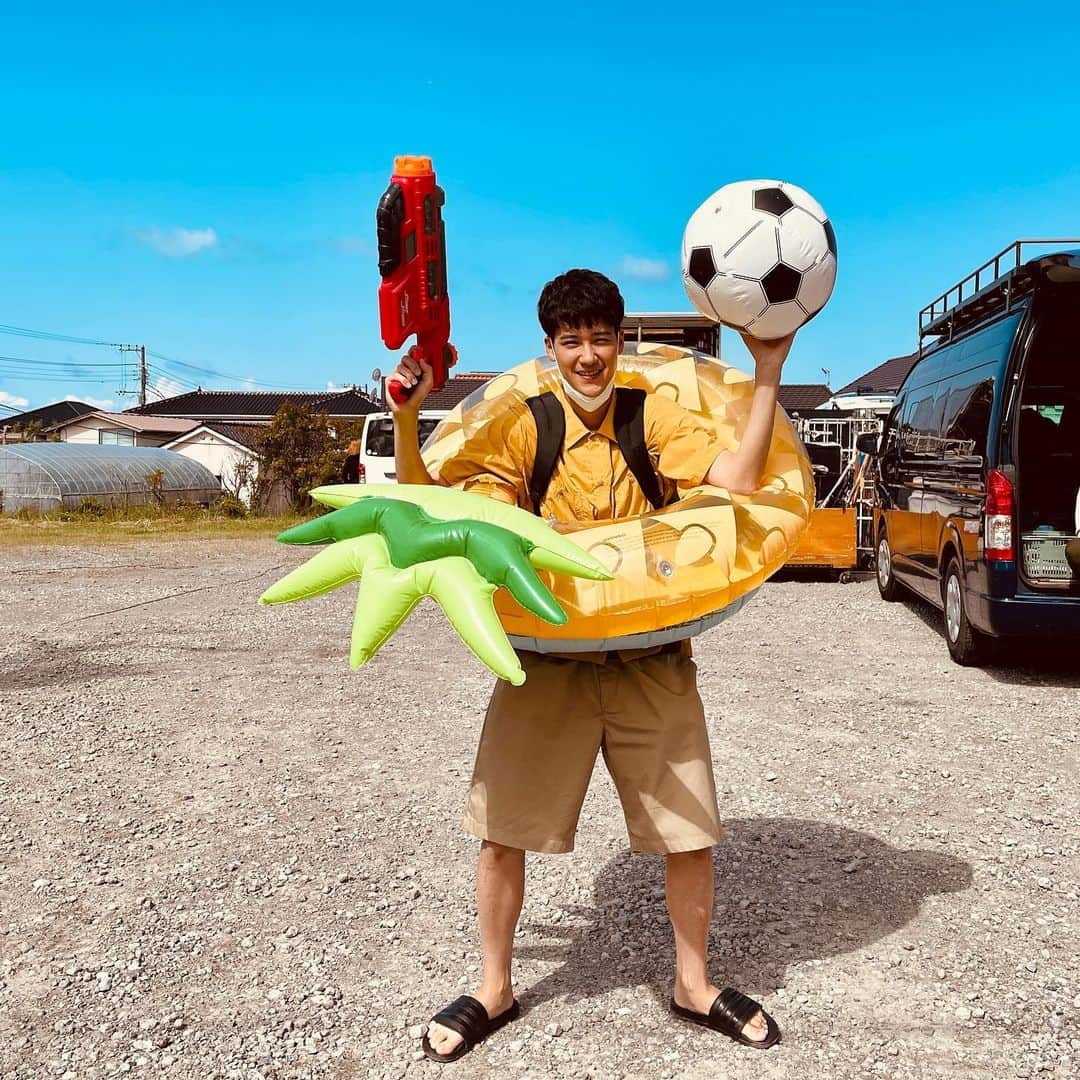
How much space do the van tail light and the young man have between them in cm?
433

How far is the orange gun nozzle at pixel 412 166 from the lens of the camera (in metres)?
2.67

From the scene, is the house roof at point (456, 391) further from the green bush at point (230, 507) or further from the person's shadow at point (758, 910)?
the person's shadow at point (758, 910)

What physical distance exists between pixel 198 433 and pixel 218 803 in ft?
102

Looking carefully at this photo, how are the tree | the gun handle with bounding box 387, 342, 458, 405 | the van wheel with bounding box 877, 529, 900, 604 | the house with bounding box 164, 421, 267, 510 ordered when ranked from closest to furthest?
the gun handle with bounding box 387, 342, 458, 405, the van wheel with bounding box 877, 529, 900, 604, the tree, the house with bounding box 164, 421, 267, 510

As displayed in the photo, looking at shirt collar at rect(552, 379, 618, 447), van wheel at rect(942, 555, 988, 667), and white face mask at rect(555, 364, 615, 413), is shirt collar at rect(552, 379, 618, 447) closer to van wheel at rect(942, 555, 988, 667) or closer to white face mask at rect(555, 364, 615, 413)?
white face mask at rect(555, 364, 615, 413)

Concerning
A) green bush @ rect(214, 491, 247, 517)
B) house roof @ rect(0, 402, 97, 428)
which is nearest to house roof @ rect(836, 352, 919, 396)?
green bush @ rect(214, 491, 247, 517)

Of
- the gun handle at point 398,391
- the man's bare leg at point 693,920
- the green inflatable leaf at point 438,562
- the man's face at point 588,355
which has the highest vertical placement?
the man's face at point 588,355

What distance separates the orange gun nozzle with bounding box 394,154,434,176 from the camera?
267cm

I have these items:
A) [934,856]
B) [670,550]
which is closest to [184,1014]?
[670,550]

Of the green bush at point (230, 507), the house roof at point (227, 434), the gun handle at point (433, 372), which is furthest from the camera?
the house roof at point (227, 434)

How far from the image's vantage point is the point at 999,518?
21.2 feet

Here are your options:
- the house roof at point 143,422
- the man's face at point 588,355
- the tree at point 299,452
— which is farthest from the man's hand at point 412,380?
the house roof at point 143,422

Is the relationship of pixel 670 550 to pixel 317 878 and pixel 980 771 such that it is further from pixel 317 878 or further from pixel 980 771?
pixel 980 771

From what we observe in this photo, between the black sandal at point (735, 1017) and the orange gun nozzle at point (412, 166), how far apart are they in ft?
7.34
